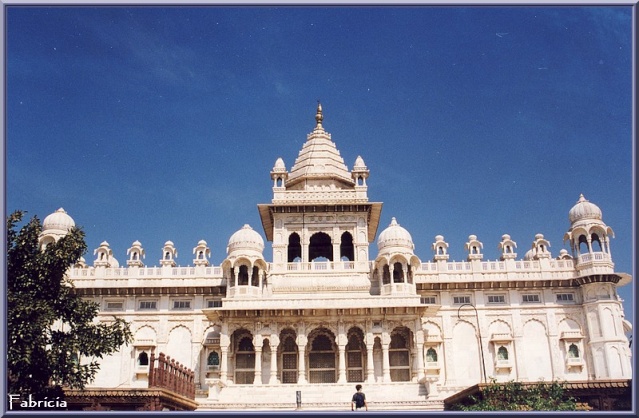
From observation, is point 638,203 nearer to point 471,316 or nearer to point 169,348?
point 471,316

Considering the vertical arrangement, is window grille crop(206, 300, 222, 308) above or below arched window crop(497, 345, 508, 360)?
above

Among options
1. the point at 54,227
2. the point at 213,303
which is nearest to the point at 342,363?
the point at 213,303

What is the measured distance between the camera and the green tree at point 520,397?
19930mm

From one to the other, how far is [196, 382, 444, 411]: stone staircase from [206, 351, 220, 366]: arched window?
3.34 m

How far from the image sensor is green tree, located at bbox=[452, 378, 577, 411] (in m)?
19.9

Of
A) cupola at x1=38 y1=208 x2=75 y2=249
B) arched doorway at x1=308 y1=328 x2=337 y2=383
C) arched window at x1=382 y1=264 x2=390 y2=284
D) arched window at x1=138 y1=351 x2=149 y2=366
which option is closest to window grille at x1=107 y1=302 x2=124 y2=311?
arched window at x1=138 y1=351 x2=149 y2=366

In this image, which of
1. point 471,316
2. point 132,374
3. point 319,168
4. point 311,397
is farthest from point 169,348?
point 471,316

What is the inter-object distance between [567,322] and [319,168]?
53.0 feet

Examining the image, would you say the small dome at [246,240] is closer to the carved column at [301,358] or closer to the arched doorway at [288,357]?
the arched doorway at [288,357]

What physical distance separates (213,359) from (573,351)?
18396 millimetres

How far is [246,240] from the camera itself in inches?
1420

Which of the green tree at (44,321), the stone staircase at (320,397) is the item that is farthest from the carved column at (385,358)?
the green tree at (44,321)

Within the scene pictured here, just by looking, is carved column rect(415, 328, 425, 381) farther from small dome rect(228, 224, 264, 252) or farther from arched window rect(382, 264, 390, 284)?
small dome rect(228, 224, 264, 252)

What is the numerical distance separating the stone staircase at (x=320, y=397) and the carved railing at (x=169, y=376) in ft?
3.67
